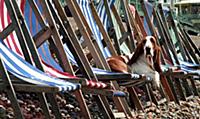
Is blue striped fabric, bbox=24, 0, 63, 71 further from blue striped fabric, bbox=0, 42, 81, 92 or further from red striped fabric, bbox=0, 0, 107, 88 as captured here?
blue striped fabric, bbox=0, 42, 81, 92

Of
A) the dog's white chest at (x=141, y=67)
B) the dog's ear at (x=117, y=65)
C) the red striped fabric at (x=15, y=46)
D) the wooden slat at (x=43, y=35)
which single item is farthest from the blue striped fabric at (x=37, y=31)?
the dog's white chest at (x=141, y=67)

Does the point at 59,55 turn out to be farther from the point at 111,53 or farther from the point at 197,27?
the point at 197,27

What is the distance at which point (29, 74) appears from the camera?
4012 millimetres

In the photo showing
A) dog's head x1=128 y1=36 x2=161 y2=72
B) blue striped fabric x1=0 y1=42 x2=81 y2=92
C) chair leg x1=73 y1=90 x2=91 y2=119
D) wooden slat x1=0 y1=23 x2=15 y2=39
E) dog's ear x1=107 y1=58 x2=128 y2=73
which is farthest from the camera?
dog's head x1=128 y1=36 x2=161 y2=72

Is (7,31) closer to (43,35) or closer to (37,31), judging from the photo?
(43,35)

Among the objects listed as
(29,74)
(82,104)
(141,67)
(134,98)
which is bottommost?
(134,98)

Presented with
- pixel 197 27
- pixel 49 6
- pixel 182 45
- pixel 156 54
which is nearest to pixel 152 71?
pixel 156 54

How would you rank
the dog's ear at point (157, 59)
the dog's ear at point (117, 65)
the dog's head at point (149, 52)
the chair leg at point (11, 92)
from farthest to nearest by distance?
1. the dog's ear at point (157, 59)
2. the dog's head at point (149, 52)
3. the dog's ear at point (117, 65)
4. the chair leg at point (11, 92)

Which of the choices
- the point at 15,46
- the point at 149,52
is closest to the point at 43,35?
the point at 15,46

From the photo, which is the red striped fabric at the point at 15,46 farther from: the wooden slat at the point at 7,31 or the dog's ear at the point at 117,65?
the dog's ear at the point at 117,65

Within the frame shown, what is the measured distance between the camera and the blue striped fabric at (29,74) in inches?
150

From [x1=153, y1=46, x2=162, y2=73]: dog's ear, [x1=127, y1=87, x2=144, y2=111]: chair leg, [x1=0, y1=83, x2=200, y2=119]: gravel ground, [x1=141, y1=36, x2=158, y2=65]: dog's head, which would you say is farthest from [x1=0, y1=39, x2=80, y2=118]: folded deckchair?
[x1=153, y1=46, x2=162, y2=73]: dog's ear

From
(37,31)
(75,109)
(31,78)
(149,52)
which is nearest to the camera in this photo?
(31,78)

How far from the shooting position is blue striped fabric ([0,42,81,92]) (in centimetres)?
381
